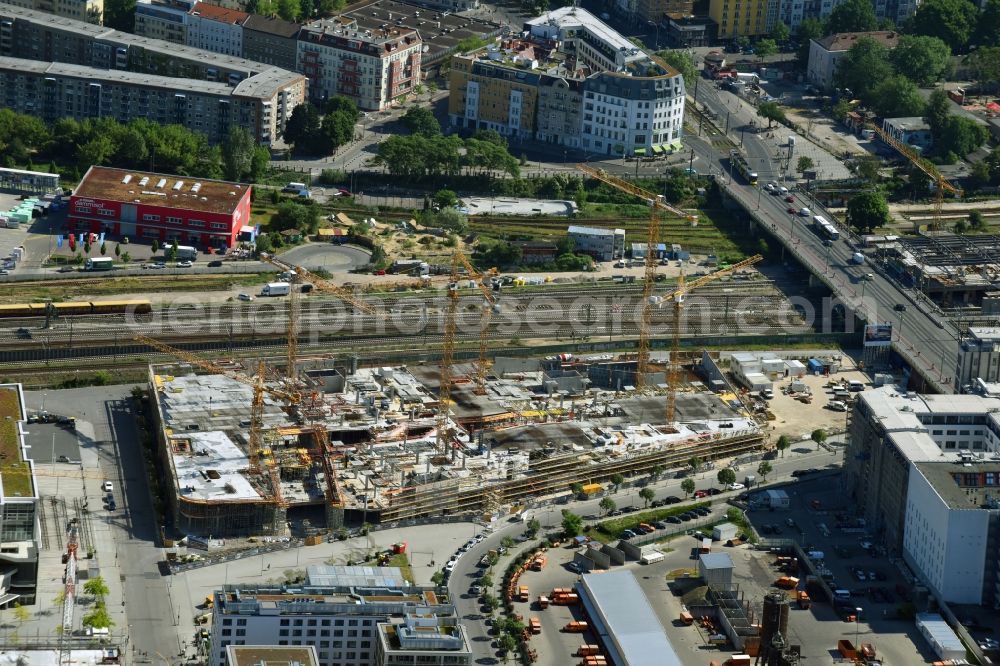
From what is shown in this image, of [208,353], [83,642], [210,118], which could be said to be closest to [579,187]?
[210,118]

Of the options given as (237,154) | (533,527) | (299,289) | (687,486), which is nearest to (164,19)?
(237,154)

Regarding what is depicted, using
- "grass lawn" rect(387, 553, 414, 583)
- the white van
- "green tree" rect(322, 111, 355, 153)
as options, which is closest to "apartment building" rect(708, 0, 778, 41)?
"green tree" rect(322, 111, 355, 153)

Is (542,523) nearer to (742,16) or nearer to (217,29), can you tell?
(217,29)

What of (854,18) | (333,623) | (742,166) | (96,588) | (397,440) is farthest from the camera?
(854,18)

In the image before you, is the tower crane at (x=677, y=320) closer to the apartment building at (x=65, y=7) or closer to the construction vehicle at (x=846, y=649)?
the construction vehicle at (x=846, y=649)

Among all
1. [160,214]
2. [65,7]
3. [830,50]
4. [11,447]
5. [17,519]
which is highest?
[830,50]

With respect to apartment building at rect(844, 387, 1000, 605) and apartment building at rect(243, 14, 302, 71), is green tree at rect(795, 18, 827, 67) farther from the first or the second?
apartment building at rect(844, 387, 1000, 605)
